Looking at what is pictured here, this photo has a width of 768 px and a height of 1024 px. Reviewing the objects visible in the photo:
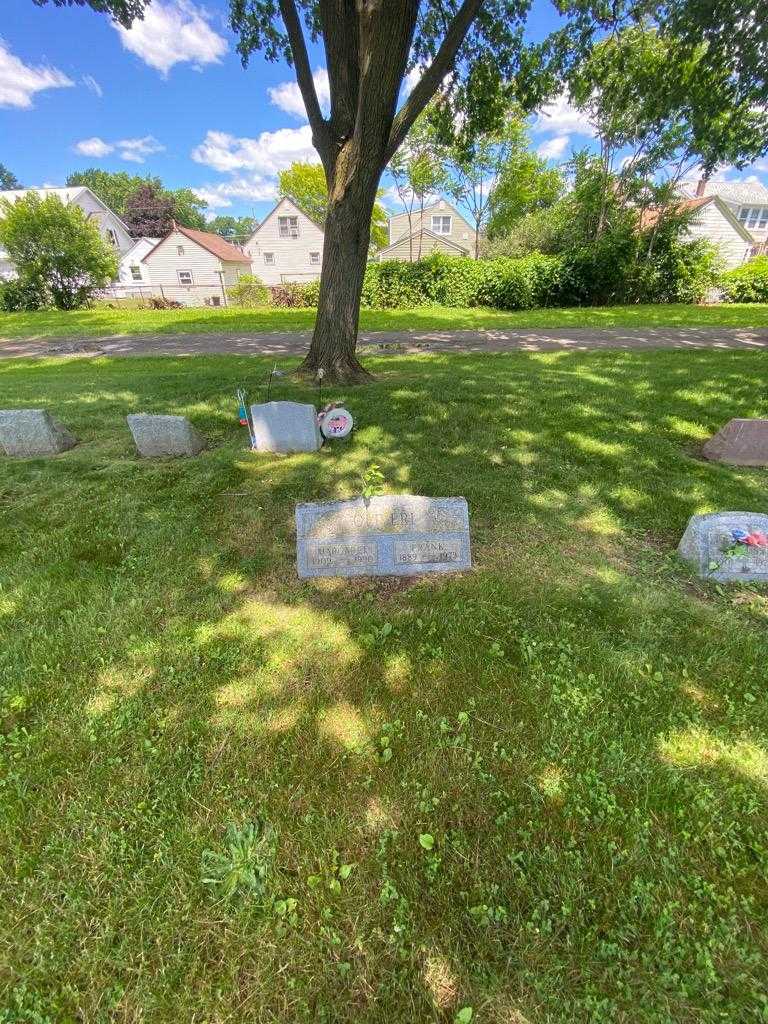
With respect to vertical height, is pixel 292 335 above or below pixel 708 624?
above

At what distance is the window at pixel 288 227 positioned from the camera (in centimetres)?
3459

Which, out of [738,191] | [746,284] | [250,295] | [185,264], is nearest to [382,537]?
[250,295]

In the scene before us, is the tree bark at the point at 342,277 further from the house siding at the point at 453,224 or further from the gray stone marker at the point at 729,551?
the house siding at the point at 453,224

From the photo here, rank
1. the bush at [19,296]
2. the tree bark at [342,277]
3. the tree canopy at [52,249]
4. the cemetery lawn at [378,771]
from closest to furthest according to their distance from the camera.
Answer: the cemetery lawn at [378,771], the tree bark at [342,277], the tree canopy at [52,249], the bush at [19,296]

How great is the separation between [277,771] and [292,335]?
44.4ft

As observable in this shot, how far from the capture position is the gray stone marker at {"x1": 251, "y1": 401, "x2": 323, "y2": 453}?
5180 millimetres

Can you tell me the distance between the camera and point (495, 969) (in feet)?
5.03

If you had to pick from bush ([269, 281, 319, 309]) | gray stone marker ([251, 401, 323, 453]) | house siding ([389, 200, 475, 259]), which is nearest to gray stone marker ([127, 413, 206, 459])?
gray stone marker ([251, 401, 323, 453])

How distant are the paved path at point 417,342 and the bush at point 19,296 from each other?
12227 millimetres

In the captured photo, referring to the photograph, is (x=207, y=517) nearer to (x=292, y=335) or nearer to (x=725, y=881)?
(x=725, y=881)

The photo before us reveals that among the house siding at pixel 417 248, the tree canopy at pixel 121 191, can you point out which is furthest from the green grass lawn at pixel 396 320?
the tree canopy at pixel 121 191

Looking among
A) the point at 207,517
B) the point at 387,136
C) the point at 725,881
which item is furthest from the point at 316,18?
the point at 725,881

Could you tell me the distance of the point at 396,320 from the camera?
16.1 metres

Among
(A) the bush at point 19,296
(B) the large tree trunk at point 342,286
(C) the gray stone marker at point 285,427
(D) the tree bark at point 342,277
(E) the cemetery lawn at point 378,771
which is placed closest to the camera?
(E) the cemetery lawn at point 378,771
